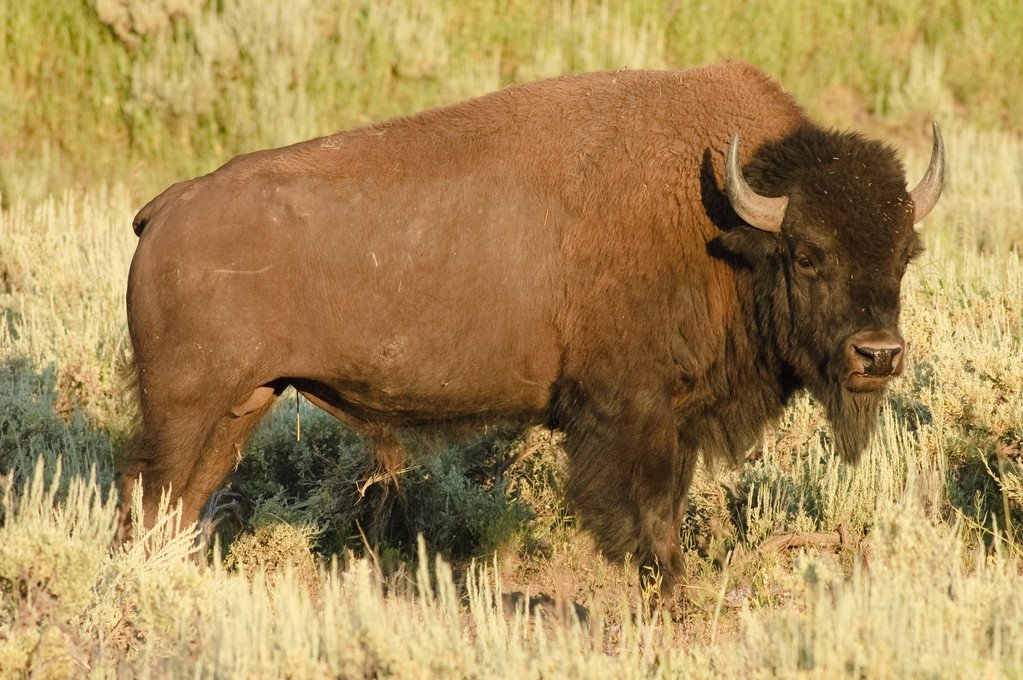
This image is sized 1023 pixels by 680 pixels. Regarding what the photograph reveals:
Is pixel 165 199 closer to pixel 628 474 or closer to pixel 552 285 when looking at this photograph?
pixel 552 285

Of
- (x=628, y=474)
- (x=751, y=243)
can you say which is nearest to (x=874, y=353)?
(x=751, y=243)

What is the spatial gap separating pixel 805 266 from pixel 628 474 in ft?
3.70

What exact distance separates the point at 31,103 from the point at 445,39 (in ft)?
14.5

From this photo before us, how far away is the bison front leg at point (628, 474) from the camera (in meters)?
5.46

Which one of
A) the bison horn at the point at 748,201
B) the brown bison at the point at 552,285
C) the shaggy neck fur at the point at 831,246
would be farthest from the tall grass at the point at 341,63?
the bison horn at the point at 748,201

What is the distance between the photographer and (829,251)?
17.5ft

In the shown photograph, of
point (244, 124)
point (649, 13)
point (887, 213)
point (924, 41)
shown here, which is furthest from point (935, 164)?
point (924, 41)

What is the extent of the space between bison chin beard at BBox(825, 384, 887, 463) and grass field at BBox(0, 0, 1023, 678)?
481mm

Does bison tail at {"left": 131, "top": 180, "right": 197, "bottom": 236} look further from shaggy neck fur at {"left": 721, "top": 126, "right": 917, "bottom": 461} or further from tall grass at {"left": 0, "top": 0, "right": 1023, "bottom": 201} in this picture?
tall grass at {"left": 0, "top": 0, "right": 1023, "bottom": 201}

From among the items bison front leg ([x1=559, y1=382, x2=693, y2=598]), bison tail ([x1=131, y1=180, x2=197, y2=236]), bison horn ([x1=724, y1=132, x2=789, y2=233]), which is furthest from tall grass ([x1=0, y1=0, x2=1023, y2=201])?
bison horn ([x1=724, y1=132, x2=789, y2=233])

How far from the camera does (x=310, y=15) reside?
13.6 m

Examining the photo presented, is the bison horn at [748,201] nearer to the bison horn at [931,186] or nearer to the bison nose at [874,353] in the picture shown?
the bison nose at [874,353]

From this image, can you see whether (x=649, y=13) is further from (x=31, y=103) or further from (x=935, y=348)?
(x=935, y=348)

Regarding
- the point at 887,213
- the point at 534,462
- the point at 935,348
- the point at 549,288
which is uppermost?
the point at 887,213
